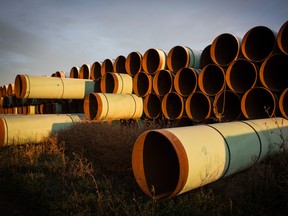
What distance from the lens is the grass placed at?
250 centimetres

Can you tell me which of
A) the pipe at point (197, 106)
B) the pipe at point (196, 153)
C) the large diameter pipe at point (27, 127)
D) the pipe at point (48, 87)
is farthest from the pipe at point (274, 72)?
the pipe at point (48, 87)

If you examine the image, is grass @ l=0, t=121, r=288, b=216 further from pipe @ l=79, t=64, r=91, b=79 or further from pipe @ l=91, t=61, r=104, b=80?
pipe @ l=79, t=64, r=91, b=79

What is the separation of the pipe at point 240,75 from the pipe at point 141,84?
2188 millimetres

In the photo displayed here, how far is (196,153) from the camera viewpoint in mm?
2359

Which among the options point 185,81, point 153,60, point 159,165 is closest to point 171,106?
point 185,81

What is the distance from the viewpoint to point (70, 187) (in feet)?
10.8

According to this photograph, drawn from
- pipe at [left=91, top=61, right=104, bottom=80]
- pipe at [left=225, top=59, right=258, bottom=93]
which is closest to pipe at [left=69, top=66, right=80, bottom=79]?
pipe at [left=91, top=61, right=104, bottom=80]

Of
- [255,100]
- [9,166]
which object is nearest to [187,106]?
[255,100]

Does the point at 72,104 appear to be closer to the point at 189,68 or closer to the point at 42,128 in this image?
the point at 42,128

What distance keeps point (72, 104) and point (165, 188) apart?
19.6 feet

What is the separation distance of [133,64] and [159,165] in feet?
15.4

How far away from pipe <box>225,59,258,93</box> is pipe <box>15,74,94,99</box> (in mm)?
4363

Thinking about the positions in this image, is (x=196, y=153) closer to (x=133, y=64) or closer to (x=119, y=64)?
(x=133, y=64)

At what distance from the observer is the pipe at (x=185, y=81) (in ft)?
18.9
